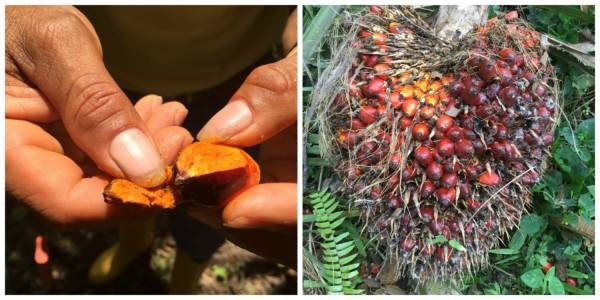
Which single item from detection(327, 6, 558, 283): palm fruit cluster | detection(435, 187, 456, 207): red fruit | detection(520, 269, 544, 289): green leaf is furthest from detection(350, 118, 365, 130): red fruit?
detection(520, 269, 544, 289): green leaf

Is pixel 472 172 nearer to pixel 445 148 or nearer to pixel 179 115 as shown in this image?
pixel 445 148

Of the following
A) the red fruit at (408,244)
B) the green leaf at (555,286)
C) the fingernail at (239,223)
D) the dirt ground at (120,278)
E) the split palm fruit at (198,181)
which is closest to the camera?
the split palm fruit at (198,181)

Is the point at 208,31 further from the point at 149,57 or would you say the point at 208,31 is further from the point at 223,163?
the point at 223,163

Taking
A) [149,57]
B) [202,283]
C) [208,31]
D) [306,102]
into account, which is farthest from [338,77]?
[202,283]

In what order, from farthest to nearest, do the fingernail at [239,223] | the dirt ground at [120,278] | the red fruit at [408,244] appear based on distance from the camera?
the dirt ground at [120,278] < the red fruit at [408,244] < the fingernail at [239,223]

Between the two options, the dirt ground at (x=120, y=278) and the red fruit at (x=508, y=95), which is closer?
the red fruit at (x=508, y=95)

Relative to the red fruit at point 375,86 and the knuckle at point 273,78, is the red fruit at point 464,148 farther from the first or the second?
the knuckle at point 273,78

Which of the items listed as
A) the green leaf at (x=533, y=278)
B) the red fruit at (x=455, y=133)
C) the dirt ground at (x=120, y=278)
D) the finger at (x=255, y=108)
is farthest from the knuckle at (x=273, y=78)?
the dirt ground at (x=120, y=278)

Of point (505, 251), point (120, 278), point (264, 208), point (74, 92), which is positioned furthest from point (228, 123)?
point (120, 278)

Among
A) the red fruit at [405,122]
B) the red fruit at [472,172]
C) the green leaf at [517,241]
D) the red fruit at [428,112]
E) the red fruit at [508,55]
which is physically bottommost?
the green leaf at [517,241]
